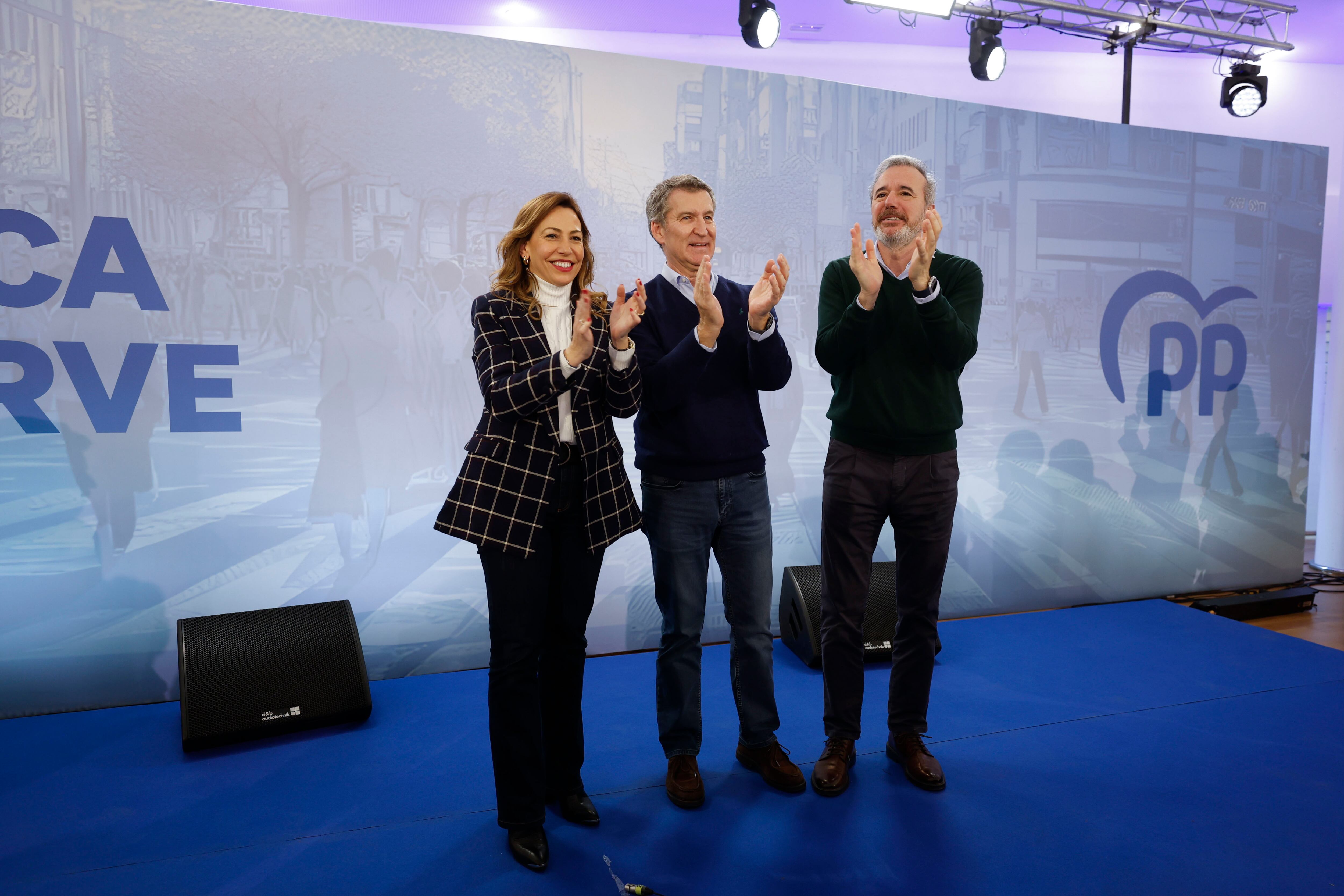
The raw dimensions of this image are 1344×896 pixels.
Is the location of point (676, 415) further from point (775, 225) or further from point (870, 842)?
point (775, 225)

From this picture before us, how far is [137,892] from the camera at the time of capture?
1862 mm

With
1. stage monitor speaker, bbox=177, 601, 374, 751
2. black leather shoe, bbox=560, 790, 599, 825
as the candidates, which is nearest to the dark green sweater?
black leather shoe, bbox=560, 790, 599, 825

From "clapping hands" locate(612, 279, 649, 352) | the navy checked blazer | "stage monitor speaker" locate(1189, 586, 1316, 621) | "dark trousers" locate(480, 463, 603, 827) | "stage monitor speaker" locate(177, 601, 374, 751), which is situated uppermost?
"clapping hands" locate(612, 279, 649, 352)

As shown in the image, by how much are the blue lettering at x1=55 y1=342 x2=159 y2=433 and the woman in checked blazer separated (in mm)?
1805

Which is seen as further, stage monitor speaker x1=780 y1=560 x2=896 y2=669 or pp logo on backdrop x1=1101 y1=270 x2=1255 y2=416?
pp logo on backdrop x1=1101 y1=270 x2=1255 y2=416

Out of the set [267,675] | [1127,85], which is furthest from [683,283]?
[1127,85]

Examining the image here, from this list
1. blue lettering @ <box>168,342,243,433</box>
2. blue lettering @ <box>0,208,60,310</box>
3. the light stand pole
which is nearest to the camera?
blue lettering @ <box>0,208,60,310</box>

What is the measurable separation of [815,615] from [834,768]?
1.15m

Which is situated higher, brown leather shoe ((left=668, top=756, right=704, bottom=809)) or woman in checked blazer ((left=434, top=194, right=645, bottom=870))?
woman in checked blazer ((left=434, top=194, right=645, bottom=870))

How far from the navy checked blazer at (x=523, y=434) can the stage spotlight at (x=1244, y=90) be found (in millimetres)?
5477

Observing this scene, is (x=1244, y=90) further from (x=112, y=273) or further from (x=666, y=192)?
(x=112, y=273)

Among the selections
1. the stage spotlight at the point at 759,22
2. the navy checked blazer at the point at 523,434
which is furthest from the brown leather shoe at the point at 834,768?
the stage spotlight at the point at 759,22

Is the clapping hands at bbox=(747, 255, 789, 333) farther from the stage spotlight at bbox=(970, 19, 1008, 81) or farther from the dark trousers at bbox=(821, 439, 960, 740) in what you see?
the stage spotlight at bbox=(970, 19, 1008, 81)

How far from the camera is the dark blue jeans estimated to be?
2.19m
